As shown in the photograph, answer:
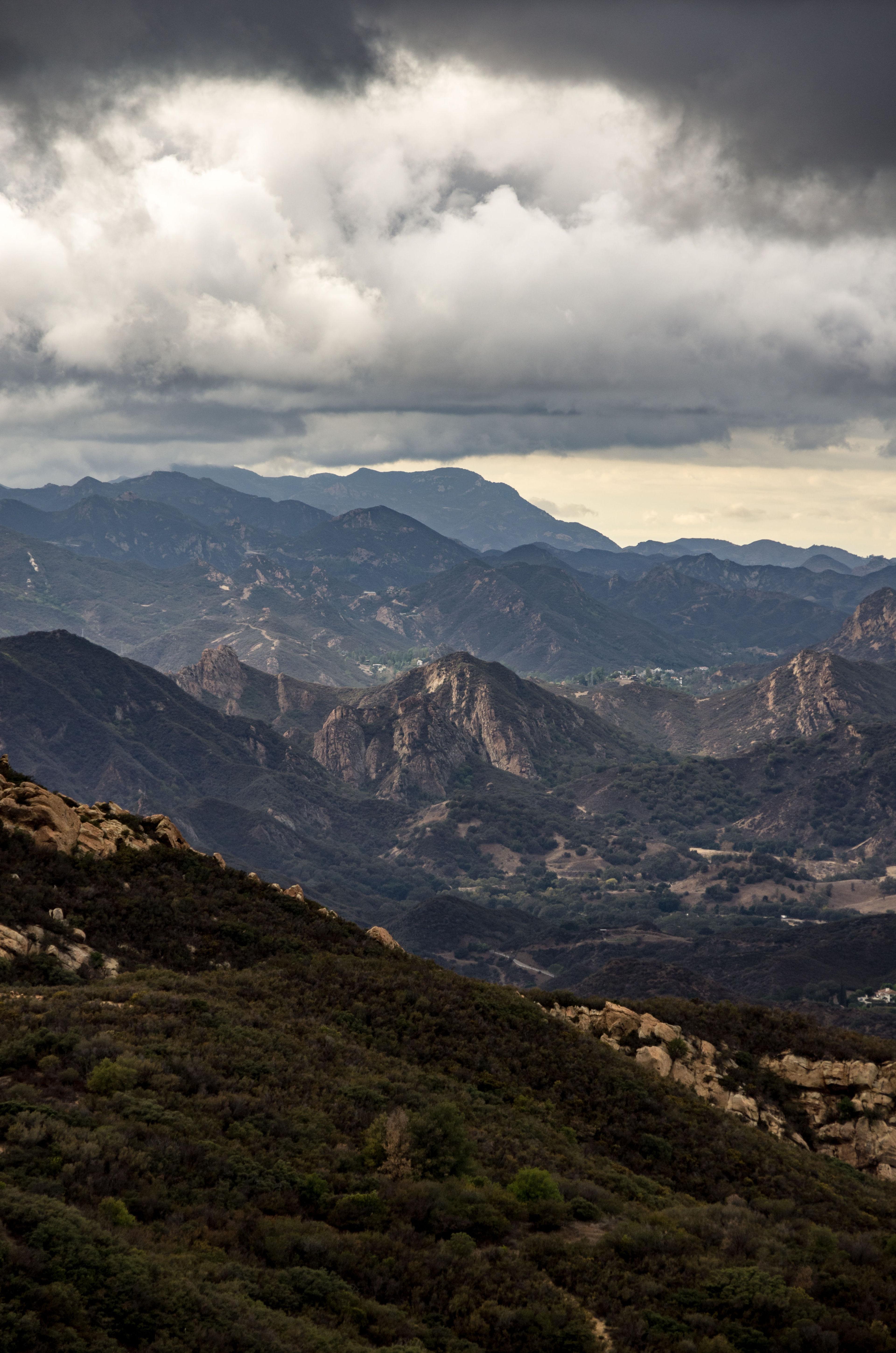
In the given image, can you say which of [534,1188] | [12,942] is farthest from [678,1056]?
[12,942]

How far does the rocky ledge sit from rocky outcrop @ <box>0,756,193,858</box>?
111 feet

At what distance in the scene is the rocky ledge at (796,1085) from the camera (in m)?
63.8

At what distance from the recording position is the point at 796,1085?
222 feet

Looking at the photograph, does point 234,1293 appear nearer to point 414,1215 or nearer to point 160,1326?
point 160,1326

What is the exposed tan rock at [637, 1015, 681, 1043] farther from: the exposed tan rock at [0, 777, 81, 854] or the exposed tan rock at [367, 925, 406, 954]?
the exposed tan rock at [0, 777, 81, 854]

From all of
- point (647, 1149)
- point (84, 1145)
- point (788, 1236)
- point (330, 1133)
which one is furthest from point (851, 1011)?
point (84, 1145)

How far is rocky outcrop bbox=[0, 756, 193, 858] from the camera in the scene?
65.8m

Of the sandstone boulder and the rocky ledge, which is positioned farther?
the sandstone boulder

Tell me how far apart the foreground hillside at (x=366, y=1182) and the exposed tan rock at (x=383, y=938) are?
13.2 m

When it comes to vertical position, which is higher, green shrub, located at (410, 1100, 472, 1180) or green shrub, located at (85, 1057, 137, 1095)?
green shrub, located at (85, 1057, 137, 1095)

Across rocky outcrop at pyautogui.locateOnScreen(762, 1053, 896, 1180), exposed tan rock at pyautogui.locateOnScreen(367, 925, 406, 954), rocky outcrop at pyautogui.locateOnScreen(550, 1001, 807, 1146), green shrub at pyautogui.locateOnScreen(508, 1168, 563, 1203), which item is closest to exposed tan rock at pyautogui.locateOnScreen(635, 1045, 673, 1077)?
rocky outcrop at pyautogui.locateOnScreen(550, 1001, 807, 1146)

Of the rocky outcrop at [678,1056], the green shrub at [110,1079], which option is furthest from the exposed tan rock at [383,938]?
the green shrub at [110,1079]

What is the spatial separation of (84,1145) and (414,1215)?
37.0 feet

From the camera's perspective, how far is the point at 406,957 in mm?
74000
